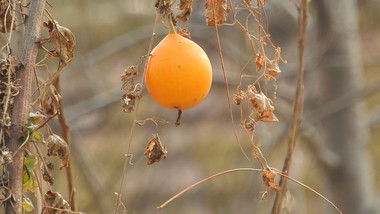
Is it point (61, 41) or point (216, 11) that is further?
point (216, 11)

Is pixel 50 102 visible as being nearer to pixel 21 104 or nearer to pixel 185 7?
pixel 21 104

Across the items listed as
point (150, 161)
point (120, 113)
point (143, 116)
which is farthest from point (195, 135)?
point (150, 161)

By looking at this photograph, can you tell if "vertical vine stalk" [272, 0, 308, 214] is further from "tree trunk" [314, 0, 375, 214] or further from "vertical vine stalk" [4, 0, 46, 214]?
"tree trunk" [314, 0, 375, 214]

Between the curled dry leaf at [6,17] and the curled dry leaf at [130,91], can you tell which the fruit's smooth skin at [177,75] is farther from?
the curled dry leaf at [6,17]

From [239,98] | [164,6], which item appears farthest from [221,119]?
[164,6]

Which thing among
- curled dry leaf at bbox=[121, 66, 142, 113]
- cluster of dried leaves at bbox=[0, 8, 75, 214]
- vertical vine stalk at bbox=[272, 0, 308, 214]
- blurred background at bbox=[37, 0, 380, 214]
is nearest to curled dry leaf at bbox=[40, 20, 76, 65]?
cluster of dried leaves at bbox=[0, 8, 75, 214]
